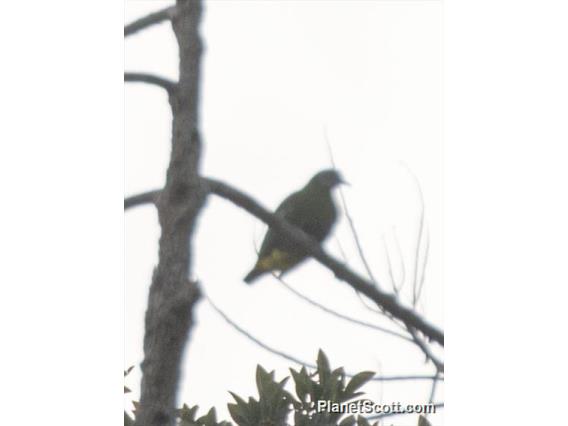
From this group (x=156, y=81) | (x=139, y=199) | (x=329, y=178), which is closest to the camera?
(x=156, y=81)

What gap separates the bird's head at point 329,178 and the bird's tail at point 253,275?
389mm

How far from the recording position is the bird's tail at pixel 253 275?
2.66m

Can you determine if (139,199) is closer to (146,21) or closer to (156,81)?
(156,81)

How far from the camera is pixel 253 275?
2811 mm

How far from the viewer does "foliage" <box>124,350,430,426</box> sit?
87.1 inches

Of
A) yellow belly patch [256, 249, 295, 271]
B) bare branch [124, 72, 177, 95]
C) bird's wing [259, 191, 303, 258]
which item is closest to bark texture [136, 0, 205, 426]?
bare branch [124, 72, 177, 95]

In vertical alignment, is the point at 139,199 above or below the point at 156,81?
below

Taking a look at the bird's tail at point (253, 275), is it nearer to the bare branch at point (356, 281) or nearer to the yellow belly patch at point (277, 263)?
the yellow belly patch at point (277, 263)

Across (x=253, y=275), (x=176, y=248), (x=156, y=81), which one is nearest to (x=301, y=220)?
(x=253, y=275)

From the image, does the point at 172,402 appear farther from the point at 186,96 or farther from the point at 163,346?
the point at 186,96

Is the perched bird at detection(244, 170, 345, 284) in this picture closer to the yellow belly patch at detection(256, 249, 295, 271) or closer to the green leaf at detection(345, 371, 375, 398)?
the yellow belly patch at detection(256, 249, 295, 271)

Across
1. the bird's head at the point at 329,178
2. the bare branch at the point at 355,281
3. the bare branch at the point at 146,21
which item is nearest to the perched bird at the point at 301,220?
the bird's head at the point at 329,178

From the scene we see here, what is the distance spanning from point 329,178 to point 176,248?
3.24 feet

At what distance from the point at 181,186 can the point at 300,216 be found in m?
2.61
